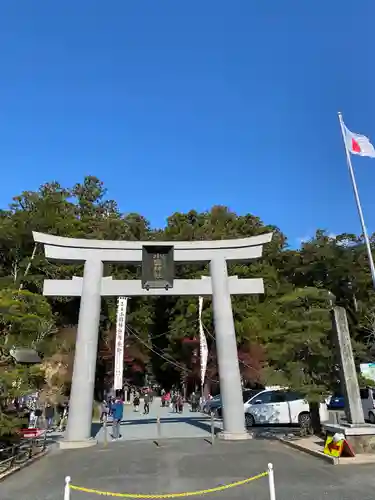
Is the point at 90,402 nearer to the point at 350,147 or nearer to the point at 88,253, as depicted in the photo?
the point at 88,253

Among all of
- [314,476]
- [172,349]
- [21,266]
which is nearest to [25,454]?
[314,476]

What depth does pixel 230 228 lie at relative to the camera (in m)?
49.6

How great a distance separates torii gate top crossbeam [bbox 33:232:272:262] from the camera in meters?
16.9

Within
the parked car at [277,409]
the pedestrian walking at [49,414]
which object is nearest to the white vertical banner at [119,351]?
the pedestrian walking at [49,414]

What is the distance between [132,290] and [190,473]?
8495 millimetres

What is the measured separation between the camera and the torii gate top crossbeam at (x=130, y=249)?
16881 millimetres

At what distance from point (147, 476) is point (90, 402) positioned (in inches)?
258

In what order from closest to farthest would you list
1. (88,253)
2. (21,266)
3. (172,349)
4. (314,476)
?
1. (314,476)
2. (88,253)
3. (21,266)
4. (172,349)

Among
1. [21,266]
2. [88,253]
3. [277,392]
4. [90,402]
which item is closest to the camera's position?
[90,402]

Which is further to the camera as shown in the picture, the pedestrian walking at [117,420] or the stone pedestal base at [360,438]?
the pedestrian walking at [117,420]

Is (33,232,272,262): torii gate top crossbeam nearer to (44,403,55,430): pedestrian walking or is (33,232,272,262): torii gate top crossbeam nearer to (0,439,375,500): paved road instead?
(0,439,375,500): paved road

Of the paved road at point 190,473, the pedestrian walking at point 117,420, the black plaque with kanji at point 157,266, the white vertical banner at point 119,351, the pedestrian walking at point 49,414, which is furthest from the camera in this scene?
the pedestrian walking at point 49,414

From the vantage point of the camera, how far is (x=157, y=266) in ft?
55.9

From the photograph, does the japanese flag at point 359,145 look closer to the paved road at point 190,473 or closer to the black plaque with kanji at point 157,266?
the black plaque with kanji at point 157,266
